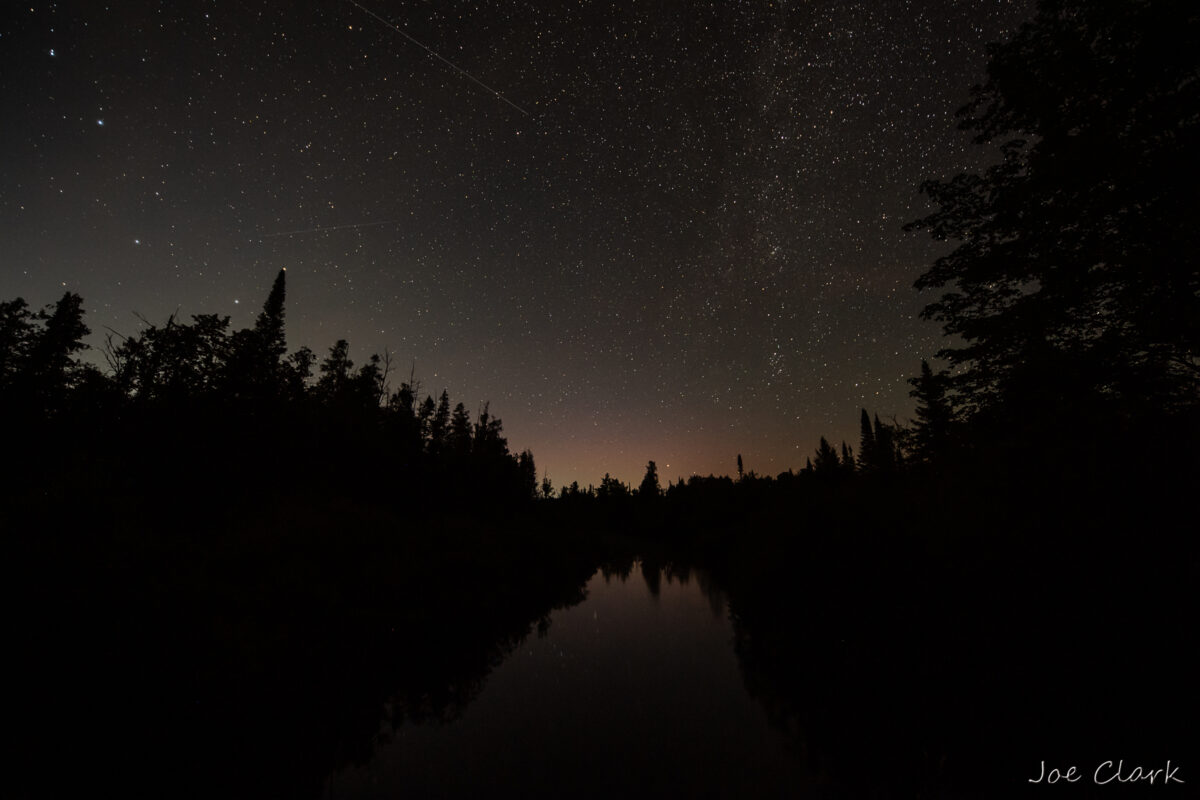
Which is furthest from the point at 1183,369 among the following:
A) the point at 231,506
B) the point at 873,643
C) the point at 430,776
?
the point at 231,506

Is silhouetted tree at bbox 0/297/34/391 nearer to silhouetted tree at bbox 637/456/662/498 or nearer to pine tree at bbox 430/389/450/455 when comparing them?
pine tree at bbox 430/389/450/455

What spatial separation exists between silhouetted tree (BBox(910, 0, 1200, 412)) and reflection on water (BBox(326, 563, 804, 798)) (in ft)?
24.0

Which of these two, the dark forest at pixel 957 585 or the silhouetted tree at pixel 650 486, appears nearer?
the dark forest at pixel 957 585

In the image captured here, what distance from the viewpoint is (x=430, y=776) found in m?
6.38

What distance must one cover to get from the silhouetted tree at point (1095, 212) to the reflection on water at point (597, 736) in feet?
24.0

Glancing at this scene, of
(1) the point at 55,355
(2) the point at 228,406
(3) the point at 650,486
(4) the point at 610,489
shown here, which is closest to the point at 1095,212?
(2) the point at 228,406

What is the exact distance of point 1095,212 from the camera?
24.4ft

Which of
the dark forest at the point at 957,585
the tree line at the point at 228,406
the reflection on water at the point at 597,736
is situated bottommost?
the reflection on water at the point at 597,736

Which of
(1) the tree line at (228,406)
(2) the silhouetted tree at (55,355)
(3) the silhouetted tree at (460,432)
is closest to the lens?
(1) the tree line at (228,406)

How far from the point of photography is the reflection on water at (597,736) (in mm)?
6281

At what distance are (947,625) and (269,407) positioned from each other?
39183 mm

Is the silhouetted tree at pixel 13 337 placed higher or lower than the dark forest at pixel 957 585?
higher

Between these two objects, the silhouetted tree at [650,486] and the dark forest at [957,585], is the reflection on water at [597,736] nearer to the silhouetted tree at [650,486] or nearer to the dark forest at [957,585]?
the dark forest at [957,585]

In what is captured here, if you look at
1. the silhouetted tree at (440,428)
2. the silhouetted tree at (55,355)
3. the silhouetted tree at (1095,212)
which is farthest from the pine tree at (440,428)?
the silhouetted tree at (1095,212)
